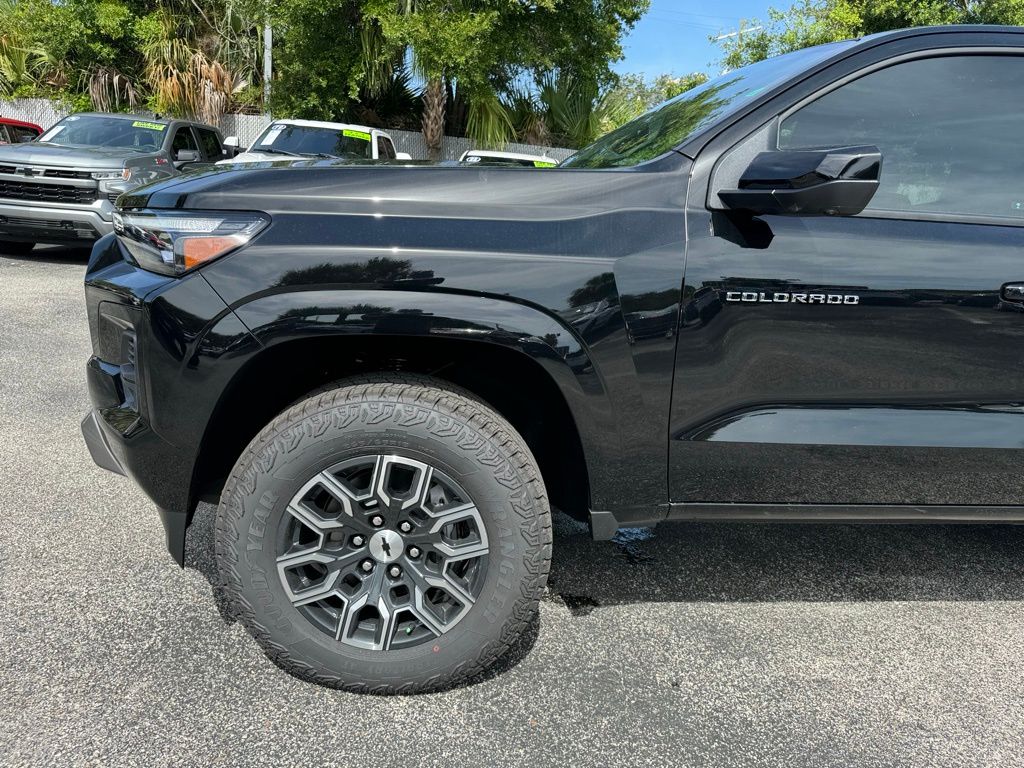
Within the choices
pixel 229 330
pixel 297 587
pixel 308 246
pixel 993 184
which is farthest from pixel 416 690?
pixel 993 184

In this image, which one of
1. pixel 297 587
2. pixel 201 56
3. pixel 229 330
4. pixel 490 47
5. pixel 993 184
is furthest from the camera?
pixel 201 56

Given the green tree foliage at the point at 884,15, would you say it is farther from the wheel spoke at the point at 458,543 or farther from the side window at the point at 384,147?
the wheel spoke at the point at 458,543

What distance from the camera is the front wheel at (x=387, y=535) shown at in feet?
6.34

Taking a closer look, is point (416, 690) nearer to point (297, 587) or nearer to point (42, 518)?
point (297, 587)

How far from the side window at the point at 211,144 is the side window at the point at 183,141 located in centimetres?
31

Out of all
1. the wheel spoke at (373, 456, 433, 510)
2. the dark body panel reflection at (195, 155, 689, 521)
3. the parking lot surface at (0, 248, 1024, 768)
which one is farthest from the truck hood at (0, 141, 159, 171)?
the wheel spoke at (373, 456, 433, 510)

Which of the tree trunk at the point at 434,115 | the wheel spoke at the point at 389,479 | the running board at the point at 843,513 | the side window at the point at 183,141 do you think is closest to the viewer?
the wheel spoke at the point at 389,479

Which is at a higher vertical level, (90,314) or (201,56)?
(201,56)

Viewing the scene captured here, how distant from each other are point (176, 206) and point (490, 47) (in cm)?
1243

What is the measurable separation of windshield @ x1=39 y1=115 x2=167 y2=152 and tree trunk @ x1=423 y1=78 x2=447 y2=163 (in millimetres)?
7008

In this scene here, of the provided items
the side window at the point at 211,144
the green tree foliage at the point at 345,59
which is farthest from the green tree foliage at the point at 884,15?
the side window at the point at 211,144

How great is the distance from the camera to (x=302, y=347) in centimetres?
203

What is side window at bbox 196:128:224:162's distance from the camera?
10438 millimetres

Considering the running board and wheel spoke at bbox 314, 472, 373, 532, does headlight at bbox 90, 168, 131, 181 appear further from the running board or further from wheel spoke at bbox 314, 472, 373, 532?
the running board
